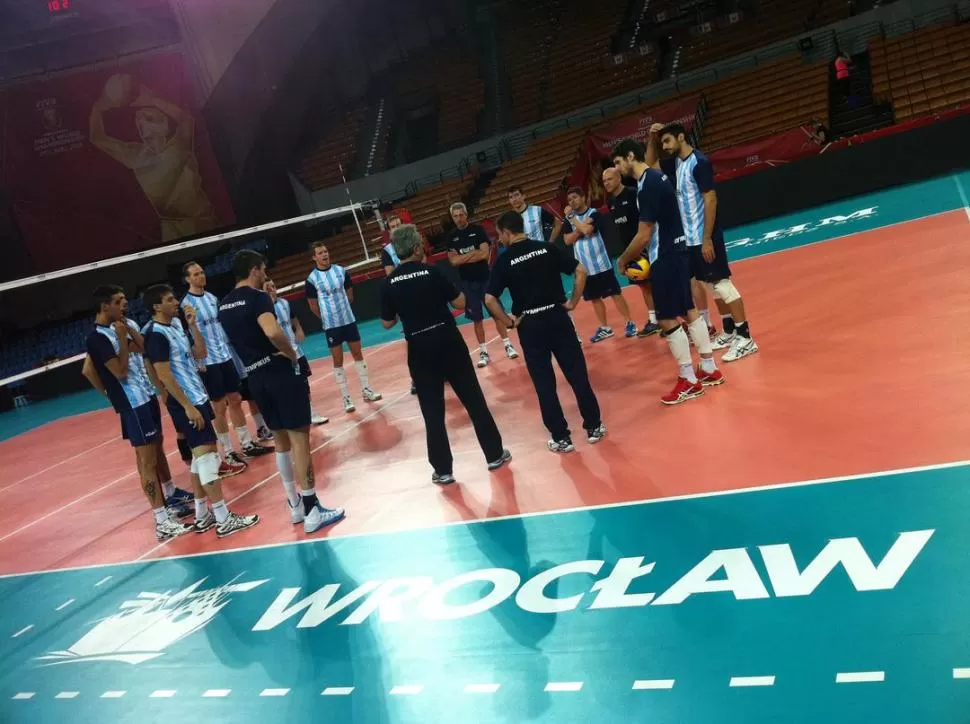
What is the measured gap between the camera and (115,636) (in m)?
5.15

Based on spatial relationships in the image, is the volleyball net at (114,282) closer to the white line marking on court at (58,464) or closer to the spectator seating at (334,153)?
the spectator seating at (334,153)

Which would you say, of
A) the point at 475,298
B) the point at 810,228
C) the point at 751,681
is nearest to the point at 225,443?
the point at 475,298

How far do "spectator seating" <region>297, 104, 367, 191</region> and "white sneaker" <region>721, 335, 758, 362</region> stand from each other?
66.2 feet

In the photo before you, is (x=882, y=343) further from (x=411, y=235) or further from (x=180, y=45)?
(x=180, y=45)

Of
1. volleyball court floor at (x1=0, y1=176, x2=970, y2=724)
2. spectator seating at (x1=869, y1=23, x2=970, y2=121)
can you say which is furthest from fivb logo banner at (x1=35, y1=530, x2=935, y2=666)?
spectator seating at (x1=869, y1=23, x2=970, y2=121)

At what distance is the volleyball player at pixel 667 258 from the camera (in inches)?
245

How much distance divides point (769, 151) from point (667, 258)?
1146 cm

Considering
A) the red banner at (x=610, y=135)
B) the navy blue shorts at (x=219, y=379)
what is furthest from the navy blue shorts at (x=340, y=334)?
the red banner at (x=610, y=135)

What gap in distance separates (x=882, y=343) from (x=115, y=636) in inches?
241

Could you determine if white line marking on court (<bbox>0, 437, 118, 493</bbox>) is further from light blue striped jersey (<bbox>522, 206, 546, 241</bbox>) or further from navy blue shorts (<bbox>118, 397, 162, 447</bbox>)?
light blue striped jersey (<bbox>522, 206, 546, 241</bbox>)

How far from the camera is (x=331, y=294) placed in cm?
954

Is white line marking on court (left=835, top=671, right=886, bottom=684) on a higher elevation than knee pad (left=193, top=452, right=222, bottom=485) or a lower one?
lower

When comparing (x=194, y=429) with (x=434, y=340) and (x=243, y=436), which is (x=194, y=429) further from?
(x=243, y=436)

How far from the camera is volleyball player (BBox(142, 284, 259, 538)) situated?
6.27m
